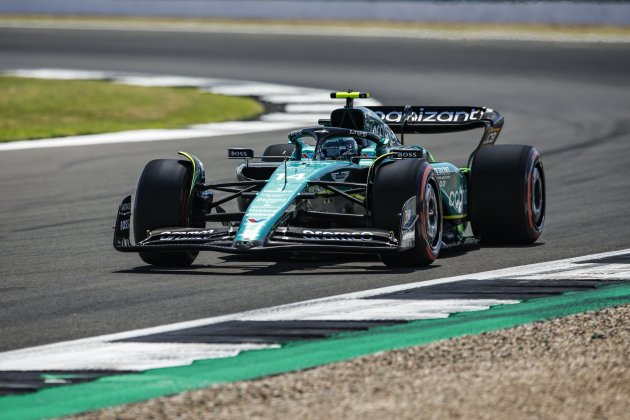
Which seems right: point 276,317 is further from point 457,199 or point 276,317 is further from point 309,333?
point 457,199

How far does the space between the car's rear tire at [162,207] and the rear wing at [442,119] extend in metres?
2.91

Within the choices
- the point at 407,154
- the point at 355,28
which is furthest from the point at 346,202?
the point at 355,28

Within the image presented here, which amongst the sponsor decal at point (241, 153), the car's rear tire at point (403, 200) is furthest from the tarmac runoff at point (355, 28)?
the car's rear tire at point (403, 200)

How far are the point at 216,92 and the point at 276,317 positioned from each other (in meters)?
20.9

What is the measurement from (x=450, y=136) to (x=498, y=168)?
10.1 metres

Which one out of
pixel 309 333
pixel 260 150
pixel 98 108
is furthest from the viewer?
pixel 98 108

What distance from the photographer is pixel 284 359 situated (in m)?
7.08

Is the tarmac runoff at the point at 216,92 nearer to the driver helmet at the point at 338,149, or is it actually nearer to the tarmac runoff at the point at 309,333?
the driver helmet at the point at 338,149

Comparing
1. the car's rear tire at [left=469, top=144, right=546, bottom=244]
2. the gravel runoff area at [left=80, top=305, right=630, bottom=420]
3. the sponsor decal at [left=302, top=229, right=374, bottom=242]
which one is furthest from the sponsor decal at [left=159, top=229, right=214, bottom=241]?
the gravel runoff area at [left=80, top=305, right=630, bottom=420]

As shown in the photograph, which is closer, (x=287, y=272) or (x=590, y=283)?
(x=590, y=283)

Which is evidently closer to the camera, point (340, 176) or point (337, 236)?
point (337, 236)

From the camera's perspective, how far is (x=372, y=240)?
9852mm

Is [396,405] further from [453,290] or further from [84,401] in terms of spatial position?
[453,290]

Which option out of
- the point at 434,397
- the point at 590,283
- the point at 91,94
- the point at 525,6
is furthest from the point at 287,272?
the point at 525,6
